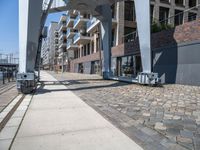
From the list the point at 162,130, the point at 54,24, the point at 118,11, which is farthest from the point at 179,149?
the point at 54,24

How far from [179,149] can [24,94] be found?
26.3ft

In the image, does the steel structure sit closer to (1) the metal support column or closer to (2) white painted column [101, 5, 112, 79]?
(1) the metal support column

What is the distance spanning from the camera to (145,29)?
41.8 feet

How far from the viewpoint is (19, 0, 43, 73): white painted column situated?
991 cm

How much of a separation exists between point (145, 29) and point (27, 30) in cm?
701

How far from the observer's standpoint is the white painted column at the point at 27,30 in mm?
9914

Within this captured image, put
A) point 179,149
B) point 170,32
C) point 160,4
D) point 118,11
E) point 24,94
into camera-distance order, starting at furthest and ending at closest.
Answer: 1. point 160,4
2. point 118,11
3. point 170,32
4. point 24,94
5. point 179,149

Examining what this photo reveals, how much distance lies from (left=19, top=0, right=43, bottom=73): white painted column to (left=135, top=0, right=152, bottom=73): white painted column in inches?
242

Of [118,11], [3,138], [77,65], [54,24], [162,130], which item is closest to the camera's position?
[3,138]

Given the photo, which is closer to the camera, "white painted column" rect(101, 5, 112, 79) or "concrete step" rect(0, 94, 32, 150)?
"concrete step" rect(0, 94, 32, 150)

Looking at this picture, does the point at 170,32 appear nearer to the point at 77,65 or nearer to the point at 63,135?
the point at 63,135

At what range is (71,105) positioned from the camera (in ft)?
23.7

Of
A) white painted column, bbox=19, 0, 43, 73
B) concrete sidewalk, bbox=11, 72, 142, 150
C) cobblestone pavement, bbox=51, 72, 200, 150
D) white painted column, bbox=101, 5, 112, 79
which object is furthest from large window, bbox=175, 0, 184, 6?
concrete sidewalk, bbox=11, 72, 142, 150

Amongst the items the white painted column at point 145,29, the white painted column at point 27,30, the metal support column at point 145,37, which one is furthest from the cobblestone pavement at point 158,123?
the white painted column at point 145,29
